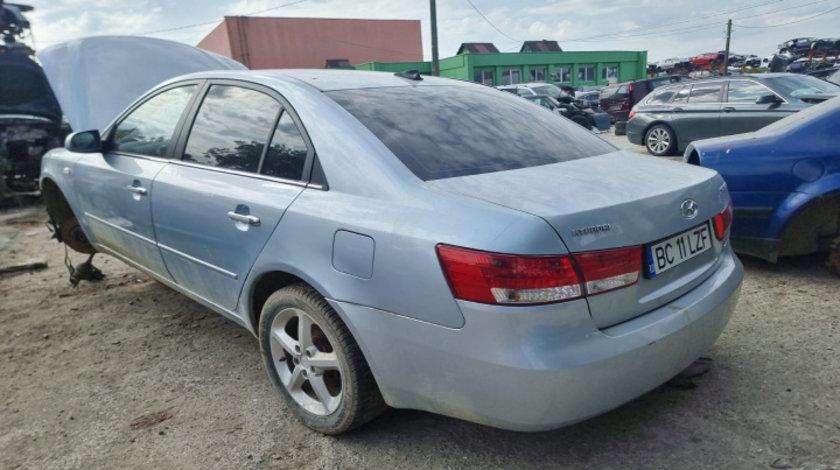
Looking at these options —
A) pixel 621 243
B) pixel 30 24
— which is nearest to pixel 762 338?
pixel 621 243

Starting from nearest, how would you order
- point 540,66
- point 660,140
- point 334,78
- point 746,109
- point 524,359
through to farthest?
point 524,359 < point 334,78 < point 746,109 < point 660,140 < point 540,66

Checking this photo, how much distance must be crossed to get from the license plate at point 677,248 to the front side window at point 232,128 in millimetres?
1673

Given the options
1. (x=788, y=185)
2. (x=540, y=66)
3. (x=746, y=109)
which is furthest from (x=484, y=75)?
(x=788, y=185)

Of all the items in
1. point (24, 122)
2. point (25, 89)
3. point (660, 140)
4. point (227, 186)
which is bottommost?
point (660, 140)

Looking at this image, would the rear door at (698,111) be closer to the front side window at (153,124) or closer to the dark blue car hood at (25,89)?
the front side window at (153,124)

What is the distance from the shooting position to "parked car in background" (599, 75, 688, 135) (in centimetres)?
1698

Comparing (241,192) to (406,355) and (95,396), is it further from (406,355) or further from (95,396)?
(95,396)

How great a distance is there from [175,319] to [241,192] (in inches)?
66.7

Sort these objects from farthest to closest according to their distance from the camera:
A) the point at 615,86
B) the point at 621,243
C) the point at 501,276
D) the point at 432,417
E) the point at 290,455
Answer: the point at 615,86 → the point at 432,417 → the point at 290,455 → the point at 621,243 → the point at 501,276

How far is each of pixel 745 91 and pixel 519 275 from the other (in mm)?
9416

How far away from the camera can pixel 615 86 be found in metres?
18.1

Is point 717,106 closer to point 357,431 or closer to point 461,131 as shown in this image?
point 461,131

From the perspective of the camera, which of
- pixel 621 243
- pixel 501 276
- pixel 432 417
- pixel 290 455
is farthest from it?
pixel 432 417

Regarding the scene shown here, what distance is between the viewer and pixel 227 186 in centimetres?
259
